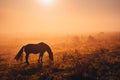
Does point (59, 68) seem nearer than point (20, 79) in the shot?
No

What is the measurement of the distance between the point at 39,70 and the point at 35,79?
7.55 ft

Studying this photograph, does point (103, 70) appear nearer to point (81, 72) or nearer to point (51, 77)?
point (81, 72)

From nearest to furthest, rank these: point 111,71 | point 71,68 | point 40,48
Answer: point 111,71 → point 71,68 → point 40,48

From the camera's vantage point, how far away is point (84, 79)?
11141 mm

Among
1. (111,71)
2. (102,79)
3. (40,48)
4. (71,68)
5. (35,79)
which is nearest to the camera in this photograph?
(102,79)

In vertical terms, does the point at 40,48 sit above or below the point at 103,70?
above

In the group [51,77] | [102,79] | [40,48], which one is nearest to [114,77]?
[102,79]

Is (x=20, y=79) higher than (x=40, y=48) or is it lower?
lower

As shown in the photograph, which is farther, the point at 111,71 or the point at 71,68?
the point at 71,68

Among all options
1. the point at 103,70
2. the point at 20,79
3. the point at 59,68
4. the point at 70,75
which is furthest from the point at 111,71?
the point at 20,79

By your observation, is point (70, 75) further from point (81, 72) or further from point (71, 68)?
point (71, 68)

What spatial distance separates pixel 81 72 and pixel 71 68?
1841 mm

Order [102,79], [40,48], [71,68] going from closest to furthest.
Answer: [102,79] → [71,68] → [40,48]

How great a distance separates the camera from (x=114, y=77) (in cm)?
1098
